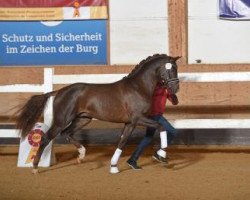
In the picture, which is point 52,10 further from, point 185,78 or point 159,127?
point 159,127

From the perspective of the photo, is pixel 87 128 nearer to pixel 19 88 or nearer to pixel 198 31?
pixel 19 88

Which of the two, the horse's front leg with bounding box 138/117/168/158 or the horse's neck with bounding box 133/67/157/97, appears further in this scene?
the horse's neck with bounding box 133/67/157/97

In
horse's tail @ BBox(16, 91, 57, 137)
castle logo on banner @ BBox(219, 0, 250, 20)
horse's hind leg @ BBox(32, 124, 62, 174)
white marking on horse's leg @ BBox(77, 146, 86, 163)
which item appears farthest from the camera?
castle logo on banner @ BBox(219, 0, 250, 20)

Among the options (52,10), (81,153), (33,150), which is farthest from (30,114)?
(52,10)

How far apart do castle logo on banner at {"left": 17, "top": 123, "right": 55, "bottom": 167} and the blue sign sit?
3.73 metres

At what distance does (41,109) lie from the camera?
10688mm

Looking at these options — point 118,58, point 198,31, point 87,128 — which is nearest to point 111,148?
point 87,128

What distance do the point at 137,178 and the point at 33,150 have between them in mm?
2163

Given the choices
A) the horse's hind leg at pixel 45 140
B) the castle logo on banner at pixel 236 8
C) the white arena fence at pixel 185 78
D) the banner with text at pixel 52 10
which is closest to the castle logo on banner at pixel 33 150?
the white arena fence at pixel 185 78

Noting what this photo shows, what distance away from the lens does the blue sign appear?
14531 millimetres

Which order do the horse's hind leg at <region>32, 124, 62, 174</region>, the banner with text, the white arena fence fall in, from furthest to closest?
the banner with text → the white arena fence → the horse's hind leg at <region>32, 124, 62, 174</region>

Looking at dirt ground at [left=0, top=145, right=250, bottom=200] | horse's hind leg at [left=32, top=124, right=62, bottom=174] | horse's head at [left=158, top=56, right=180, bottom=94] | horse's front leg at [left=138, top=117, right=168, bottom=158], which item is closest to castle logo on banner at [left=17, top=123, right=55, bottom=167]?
dirt ground at [left=0, top=145, right=250, bottom=200]

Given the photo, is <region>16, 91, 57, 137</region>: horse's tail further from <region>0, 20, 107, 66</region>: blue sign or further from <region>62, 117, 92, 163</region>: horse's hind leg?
<region>0, 20, 107, 66</region>: blue sign

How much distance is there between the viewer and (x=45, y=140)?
10.5 metres
